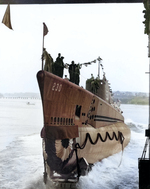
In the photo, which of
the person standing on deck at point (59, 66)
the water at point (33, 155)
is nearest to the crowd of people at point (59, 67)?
the person standing on deck at point (59, 66)

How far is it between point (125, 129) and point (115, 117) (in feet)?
1.10

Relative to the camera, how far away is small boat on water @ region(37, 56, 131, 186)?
11.4 ft

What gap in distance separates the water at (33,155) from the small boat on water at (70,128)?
212 mm

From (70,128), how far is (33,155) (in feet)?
3.47

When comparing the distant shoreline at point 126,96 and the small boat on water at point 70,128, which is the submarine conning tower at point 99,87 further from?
the distant shoreline at point 126,96

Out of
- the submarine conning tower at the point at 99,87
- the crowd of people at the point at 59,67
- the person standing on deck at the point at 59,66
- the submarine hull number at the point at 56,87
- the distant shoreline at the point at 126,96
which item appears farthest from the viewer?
the submarine conning tower at the point at 99,87

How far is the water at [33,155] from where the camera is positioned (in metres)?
3.85

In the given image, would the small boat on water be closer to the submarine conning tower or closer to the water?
the submarine conning tower

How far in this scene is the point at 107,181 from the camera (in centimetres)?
392

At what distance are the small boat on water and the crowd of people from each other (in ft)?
0.56

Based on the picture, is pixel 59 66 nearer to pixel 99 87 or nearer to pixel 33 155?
pixel 99 87

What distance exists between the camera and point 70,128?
3723 millimetres

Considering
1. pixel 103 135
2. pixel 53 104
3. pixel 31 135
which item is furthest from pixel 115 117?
pixel 53 104

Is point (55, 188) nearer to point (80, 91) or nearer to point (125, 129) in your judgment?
point (80, 91)
